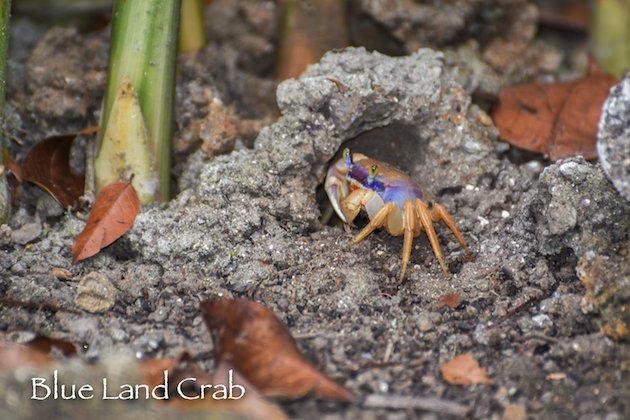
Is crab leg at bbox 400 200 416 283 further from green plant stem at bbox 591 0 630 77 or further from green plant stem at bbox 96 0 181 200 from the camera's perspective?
green plant stem at bbox 591 0 630 77

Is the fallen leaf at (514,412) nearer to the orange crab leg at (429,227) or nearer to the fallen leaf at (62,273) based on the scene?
the orange crab leg at (429,227)

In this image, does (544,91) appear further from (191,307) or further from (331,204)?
(191,307)

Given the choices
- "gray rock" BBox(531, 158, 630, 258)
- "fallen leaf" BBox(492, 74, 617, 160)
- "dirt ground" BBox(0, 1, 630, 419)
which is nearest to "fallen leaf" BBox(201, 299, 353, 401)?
"dirt ground" BBox(0, 1, 630, 419)

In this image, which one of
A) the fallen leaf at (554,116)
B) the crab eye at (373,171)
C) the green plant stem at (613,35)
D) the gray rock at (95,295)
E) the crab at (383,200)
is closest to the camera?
the gray rock at (95,295)

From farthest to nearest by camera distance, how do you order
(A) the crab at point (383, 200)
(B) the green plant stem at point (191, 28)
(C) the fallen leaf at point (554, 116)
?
(B) the green plant stem at point (191, 28) < (C) the fallen leaf at point (554, 116) < (A) the crab at point (383, 200)

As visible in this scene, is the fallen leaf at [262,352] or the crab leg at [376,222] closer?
→ the fallen leaf at [262,352]

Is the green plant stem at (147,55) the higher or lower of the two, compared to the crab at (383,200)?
higher

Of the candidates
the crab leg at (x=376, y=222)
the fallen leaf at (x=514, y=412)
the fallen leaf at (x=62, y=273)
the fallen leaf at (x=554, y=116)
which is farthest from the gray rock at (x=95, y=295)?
the fallen leaf at (x=554, y=116)
